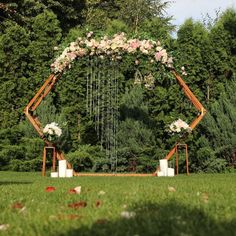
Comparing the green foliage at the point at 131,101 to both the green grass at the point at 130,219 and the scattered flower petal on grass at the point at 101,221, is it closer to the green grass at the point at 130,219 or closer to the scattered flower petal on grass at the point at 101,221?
the green grass at the point at 130,219

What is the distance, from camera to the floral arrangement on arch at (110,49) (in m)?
11.1

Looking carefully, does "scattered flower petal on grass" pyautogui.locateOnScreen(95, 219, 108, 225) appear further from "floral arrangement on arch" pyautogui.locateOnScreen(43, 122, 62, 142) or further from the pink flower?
the pink flower

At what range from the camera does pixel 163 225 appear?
95.9 inches

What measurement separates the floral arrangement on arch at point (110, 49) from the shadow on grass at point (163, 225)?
8422mm

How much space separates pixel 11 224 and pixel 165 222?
2.87ft

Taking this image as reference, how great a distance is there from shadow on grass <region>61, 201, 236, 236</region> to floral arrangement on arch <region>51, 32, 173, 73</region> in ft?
27.6

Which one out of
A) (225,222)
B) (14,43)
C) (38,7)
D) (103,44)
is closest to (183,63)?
(103,44)

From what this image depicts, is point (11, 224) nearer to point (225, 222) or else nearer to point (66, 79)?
point (225, 222)

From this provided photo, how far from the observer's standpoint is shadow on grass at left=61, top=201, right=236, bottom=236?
2262 millimetres

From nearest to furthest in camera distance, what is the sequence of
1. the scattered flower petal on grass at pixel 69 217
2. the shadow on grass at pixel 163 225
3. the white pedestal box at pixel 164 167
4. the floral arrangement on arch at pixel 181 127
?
the shadow on grass at pixel 163 225
the scattered flower petal on grass at pixel 69 217
the white pedestal box at pixel 164 167
the floral arrangement on arch at pixel 181 127

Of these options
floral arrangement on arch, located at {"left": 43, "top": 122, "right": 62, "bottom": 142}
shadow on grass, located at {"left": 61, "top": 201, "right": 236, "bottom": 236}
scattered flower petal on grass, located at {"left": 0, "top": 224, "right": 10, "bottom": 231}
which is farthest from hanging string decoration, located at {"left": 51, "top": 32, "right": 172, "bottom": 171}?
scattered flower petal on grass, located at {"left": 0, "top": 224, "right": 10, "bottom": 231}

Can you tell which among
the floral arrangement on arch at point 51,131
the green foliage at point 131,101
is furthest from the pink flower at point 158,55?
the floral arrangement on arch at point 51,131

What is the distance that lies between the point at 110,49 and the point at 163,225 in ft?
29.6

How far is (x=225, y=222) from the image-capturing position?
2582 millimetres
